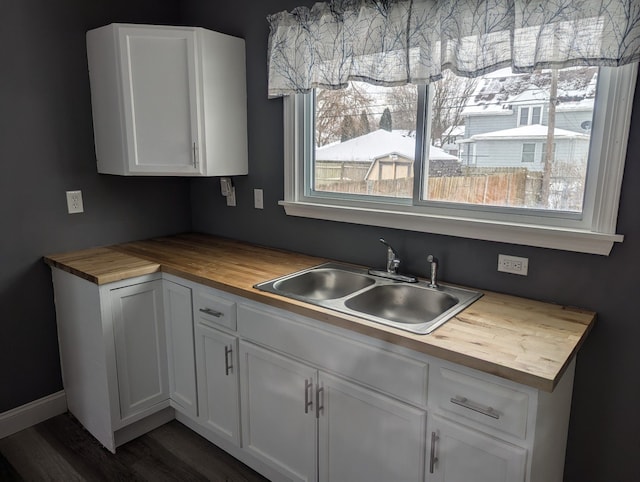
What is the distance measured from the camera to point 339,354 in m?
1.64

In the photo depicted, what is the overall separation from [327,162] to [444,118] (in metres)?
0.68

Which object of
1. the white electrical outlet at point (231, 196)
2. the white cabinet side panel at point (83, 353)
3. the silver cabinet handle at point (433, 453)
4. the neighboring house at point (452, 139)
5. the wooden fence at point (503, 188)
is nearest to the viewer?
the silver cabinet handle at point (433, 453)

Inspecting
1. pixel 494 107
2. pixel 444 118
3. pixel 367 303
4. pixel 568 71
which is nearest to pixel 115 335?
pixel 367 303

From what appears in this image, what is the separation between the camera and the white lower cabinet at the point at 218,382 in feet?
6.74

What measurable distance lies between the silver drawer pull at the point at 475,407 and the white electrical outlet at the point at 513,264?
0.66 metres

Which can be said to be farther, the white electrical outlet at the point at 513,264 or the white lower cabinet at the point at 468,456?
the white electrical outlet at the point at 513,264

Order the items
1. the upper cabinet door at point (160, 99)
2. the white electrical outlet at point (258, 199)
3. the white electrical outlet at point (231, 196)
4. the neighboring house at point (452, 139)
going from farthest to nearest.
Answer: the white electrical outlet at point (231, 196) < the white electrical outlet at point (258, 199) < the upper cabinet door at point (160, 99) < the neighboring house at point (452, 139)

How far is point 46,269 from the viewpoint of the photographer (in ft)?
8.03

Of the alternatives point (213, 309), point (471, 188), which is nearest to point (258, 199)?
point (213, 309)

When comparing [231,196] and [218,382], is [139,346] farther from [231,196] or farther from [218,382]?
[231,196]

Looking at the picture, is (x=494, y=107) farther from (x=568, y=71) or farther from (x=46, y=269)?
(x=46, y=269)

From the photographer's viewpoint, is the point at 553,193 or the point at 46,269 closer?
the point at 553,193

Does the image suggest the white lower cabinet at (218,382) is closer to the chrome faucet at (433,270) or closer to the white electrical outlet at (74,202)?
the chrome faucet at (433,270)

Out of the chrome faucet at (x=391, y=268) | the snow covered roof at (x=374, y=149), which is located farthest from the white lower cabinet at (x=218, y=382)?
the snow covered roof at (x=374, y=149)
